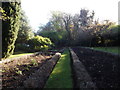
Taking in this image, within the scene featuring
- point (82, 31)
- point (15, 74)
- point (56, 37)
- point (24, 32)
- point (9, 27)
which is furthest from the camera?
point (56, 37)

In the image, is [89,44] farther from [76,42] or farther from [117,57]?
[117,57]

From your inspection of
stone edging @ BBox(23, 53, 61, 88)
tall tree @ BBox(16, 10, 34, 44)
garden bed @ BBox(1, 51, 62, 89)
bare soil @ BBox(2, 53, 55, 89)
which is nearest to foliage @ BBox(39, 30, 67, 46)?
tall tree @ BBox(16, 10, 34, 44)

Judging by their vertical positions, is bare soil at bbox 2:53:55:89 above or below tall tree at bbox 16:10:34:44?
below

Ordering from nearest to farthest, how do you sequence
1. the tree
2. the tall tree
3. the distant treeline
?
the tree < the tall tree < the distant treeline

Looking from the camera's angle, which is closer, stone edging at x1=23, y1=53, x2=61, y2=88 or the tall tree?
stone edging at x1=23, y1=53, x2=61, y2=88

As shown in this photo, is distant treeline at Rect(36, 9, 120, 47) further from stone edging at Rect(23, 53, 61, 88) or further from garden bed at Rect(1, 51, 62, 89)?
stone edging at Rect(23, 53, 61, 88)

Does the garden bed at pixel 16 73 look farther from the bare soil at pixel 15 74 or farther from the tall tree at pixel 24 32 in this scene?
the tall tree at pixel 24 32

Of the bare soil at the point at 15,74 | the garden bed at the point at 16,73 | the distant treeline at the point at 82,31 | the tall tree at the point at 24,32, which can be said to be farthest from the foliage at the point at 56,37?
the bare soil at the point at 15,74

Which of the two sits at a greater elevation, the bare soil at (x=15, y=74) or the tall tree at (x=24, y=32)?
the tall tree at (x=24, y=32)

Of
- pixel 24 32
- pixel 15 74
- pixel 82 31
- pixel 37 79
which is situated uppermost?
pixel 82 31

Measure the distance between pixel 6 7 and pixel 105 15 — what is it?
3608 centimetres

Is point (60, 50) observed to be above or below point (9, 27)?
below

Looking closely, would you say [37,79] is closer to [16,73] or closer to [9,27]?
[16,73]

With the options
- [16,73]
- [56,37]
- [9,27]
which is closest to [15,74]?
[16,73]
